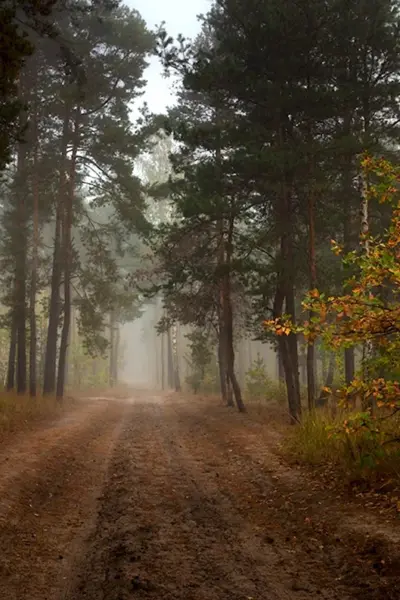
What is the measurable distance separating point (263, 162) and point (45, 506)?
9.47m

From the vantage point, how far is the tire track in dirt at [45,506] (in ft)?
14.4

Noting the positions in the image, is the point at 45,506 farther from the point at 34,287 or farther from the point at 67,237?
the point at 67,237

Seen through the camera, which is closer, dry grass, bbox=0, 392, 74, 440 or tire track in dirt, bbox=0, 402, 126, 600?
tire track in dirt, bbox=0, 402, 126, 600

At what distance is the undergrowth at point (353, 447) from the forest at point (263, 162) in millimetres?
48

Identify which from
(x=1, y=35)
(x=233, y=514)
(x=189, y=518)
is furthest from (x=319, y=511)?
(x=1, y=35)

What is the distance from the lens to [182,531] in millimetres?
5426

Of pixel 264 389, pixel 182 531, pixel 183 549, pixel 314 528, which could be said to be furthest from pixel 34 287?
pixel 314 528

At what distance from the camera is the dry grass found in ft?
42.1

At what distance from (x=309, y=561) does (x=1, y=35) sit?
885 cm

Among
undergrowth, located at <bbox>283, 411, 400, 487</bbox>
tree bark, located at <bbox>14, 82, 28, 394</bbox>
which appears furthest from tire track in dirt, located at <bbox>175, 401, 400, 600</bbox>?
tree bark, located at <bbox>14, 82, 28, 394</bbox>

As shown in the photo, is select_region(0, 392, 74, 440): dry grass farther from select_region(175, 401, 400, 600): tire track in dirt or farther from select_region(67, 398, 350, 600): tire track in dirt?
select_region(175, 401, 400, 600): tire track in dirt

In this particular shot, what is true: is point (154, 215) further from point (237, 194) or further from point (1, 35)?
point (1, 35)

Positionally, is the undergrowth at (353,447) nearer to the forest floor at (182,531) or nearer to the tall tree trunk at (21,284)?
the forest floor at (182,531)

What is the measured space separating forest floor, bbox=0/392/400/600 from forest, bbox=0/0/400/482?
105 centimetres
